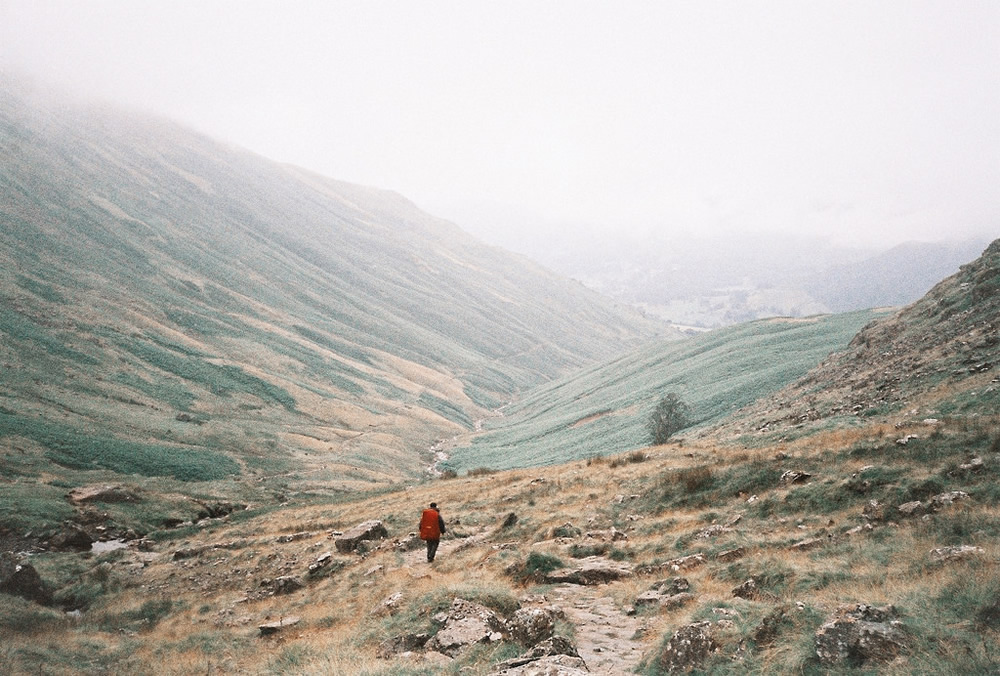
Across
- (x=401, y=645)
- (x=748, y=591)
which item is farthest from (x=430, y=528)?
(x=748, y=591)

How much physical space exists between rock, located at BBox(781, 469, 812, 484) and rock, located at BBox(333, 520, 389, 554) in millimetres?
19811

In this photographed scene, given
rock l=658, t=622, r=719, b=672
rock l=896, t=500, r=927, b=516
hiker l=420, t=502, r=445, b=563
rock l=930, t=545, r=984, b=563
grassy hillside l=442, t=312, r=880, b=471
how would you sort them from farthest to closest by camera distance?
grassy hillside l=442, t=312, r=880, b=471, hiker l=420, t=502, r=445, b=563, rock l=896, t=500, r=927, b=516, rock l=930, t=545, r=984, b=563, rock l=658, t=622, r=719, b=672

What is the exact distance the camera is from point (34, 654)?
53.6 ft

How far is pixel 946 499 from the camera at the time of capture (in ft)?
48.1

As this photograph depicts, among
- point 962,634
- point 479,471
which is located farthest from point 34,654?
point 479,471

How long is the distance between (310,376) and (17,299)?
1960 inches

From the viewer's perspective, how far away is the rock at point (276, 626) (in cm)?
1872

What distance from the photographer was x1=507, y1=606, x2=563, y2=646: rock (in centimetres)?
1226

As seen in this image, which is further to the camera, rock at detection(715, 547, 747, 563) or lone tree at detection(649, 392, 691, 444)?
lone tree at detection(649, 392, 691, 444)

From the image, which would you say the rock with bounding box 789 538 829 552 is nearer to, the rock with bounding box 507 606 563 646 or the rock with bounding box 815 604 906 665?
the rock with bounding box 815 604 906 665

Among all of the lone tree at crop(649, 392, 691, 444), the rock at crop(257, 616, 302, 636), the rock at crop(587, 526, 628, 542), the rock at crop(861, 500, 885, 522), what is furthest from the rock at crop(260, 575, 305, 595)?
the lone tree at crop(649, 392, 691, 444)

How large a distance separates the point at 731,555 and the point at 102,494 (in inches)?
1853

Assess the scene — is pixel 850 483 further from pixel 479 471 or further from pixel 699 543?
pixel 479 471

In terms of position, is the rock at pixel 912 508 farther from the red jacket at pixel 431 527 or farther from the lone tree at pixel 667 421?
the lone tree at pixel 667 421
